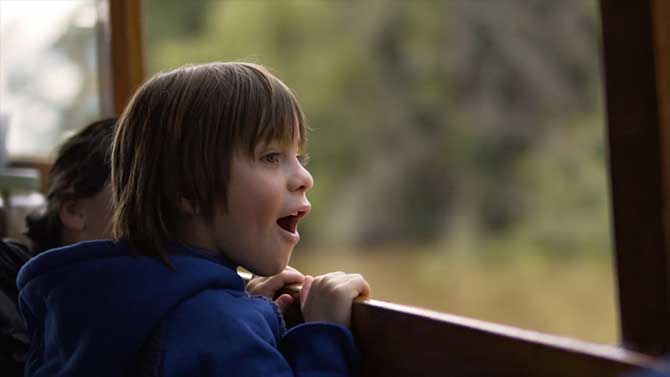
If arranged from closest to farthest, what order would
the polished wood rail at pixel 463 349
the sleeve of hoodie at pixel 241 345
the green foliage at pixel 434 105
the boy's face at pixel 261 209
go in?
1. the polished wood rail at pixel 463 349
2. the sleeve of hoodie at pixel 241 345
3. the boy's face at pixel 261 209
4. the green foliage at pixel 434 105

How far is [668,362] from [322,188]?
9779mm

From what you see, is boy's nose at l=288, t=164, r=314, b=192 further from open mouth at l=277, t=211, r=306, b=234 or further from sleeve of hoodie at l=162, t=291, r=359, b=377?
sleeve of hoodie at l=162, t=291, r=359, b=377

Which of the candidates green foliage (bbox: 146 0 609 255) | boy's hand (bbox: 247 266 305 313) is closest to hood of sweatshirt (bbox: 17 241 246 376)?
boy's hand (bbox: 247 266 305 313)

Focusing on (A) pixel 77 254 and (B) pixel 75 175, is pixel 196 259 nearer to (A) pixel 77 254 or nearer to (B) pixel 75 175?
(A) pixel 77 254

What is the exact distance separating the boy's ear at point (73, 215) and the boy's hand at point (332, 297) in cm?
59

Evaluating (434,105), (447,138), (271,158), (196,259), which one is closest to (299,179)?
(271,158)

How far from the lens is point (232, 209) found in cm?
88

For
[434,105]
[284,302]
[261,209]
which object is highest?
[261,209]

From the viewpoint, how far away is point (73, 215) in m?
1.34

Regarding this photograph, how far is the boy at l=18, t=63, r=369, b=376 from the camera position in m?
0.80

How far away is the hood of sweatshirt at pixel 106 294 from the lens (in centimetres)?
82

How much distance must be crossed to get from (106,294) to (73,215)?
54 cm

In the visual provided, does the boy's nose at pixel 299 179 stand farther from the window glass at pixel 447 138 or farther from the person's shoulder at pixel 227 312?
the window glass at pixel 447 138

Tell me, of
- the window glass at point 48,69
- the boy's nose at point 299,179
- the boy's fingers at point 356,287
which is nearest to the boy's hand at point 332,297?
the boy's fingers at point 356,287
